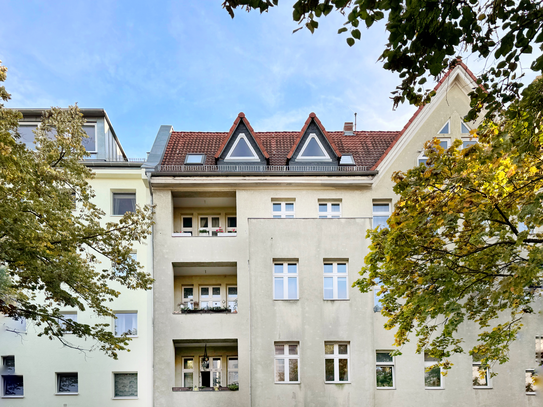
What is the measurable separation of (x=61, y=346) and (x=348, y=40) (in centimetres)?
1549

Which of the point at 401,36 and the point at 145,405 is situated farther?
Answer: the point at 145,405

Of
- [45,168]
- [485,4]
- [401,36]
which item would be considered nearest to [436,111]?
[485,4]

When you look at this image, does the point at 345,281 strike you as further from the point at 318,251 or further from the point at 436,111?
the point at 436,111

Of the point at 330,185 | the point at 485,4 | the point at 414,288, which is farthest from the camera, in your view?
the point at 330,185

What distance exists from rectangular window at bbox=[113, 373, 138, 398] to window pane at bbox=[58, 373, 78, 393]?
4.94 feet

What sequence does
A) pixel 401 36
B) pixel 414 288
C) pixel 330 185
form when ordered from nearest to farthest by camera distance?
1. pixel 401 36
2. pixel 414 288
3. pixel 330 185

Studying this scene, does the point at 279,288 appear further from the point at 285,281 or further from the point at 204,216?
the point at 204,216

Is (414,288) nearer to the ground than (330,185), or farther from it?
nearer to the ground

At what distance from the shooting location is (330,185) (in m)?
15.9

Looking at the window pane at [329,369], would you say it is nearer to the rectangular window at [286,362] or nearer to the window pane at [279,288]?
the rectangular window at [286,362]

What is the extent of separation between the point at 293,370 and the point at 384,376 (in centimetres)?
341

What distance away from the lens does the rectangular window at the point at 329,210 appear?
1619 cm

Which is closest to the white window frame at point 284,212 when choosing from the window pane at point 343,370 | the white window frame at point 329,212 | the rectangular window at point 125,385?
the white window frame at point 329,212

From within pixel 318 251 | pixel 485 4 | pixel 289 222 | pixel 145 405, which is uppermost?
pixel 485 4
